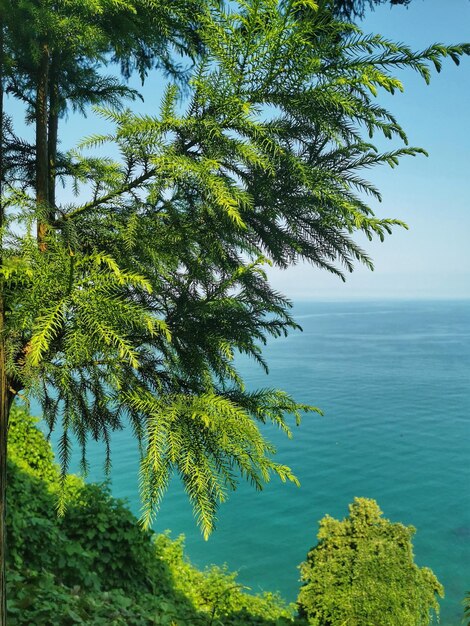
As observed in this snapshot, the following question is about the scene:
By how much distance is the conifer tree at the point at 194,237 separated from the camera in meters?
2.63

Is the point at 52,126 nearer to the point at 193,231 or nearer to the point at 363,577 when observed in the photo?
the point at 193,231

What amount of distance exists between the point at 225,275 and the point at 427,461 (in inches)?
1640

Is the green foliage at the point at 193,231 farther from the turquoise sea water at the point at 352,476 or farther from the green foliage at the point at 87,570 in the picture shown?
the turquoise sea water at the point at 352,476

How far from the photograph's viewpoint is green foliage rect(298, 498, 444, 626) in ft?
36.7

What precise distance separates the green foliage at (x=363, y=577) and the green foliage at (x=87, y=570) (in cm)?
460

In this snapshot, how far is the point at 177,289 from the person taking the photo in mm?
3693

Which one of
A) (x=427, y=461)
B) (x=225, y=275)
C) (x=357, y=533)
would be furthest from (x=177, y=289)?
(x=427, y=461)

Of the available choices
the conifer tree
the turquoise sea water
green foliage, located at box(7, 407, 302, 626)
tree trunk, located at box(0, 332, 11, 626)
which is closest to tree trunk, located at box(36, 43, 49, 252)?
the conifer tree

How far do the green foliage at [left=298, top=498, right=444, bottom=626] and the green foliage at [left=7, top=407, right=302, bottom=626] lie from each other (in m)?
4.60

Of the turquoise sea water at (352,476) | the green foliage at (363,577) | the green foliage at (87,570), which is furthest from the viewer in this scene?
the turquoise sea water at (352,476)

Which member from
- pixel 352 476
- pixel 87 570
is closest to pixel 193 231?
pixel 87 570

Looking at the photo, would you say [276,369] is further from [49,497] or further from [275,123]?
[275,123]

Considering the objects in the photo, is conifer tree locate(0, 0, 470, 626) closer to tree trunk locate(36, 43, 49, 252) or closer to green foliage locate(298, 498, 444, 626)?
tree trunk locate(36, 43, 49, 252)

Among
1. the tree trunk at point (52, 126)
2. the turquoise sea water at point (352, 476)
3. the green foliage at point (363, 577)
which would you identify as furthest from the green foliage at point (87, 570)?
the turquoise sea water at point (352, 476)
